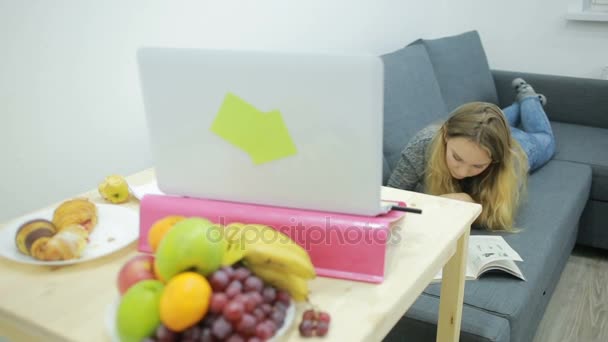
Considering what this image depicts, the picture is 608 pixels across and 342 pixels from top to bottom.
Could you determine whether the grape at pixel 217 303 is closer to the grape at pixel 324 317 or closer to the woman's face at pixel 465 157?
the grape at pixel 324 317

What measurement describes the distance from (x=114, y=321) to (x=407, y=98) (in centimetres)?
170

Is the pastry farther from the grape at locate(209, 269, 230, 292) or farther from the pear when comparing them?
the grape at locate(209, 269, 230, 292)

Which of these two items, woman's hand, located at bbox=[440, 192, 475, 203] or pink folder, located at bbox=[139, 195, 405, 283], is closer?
pink folder, located at bbox=[139, 195, 405, 283]

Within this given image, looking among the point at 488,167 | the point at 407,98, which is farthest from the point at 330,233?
the point at 407,98

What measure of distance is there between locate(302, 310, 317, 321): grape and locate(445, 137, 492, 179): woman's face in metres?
1.06

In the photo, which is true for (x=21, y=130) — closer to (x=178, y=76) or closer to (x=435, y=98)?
(x=178, y=76)

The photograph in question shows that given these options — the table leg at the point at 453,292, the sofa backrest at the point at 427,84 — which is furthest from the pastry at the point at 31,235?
the sofa backrest at the point at 427,84

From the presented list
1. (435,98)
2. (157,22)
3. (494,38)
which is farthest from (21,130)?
(494,38)

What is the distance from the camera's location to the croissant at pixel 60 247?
2.75 feet

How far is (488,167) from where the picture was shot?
5.65 feet

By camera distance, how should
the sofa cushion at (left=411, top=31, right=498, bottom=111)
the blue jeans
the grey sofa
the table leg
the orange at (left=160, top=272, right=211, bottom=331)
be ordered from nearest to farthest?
the orange at (left=160, top=272, right=211, bottom=331)
the table leg
the grey sofa
the blue jeans
the sofa cushion at (left=411, top=31, right=498, bottom=111)

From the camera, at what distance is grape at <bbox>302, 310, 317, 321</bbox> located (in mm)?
683

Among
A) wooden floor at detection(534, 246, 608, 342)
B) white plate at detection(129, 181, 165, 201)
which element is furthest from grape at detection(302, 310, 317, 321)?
wooden floor at detection(534, 246, 608, 342)

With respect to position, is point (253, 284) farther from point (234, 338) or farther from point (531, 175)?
point (531, 175)
